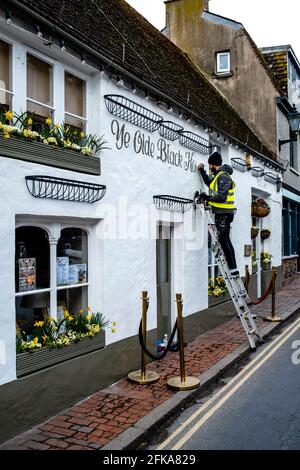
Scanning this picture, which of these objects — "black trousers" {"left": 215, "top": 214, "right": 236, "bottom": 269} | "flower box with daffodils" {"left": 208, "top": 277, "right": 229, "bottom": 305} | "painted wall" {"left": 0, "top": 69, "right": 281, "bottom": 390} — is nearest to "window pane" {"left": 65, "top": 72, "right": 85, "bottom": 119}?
"painted wall" {"left": 0, "top": 69, "right": 281, "bottom": 390}

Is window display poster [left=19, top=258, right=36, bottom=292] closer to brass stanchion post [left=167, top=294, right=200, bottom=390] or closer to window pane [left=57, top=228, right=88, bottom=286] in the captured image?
window pane [left=57, top=228, right=88, bottom=286]

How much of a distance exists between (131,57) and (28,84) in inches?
131

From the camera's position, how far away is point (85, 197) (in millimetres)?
6062

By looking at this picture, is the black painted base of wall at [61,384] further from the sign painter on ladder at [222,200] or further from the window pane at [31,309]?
the sign painter on ladder at [222,200]

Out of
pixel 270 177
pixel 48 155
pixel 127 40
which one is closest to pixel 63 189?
pixel 48 155

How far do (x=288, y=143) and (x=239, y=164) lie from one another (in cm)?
796

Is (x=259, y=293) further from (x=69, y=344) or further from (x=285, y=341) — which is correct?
(x=69, y=344)

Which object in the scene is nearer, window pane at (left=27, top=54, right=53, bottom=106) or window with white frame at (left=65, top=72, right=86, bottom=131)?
window pane at (left=27, top=54, right=53, bottom=106)

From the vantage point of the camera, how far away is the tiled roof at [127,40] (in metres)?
6.33

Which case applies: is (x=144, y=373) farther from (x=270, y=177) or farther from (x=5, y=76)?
(x=270, y=177)

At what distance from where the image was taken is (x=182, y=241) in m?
9.09

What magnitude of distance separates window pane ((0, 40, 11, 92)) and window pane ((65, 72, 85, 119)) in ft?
3.47

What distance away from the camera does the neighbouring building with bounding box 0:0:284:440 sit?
5.11m

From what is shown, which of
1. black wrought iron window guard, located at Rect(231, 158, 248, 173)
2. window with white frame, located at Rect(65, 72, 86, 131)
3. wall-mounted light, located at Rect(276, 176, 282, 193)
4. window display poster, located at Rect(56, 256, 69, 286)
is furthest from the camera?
wall-mounted light, located at Rect(276, 176, 282, 193)
